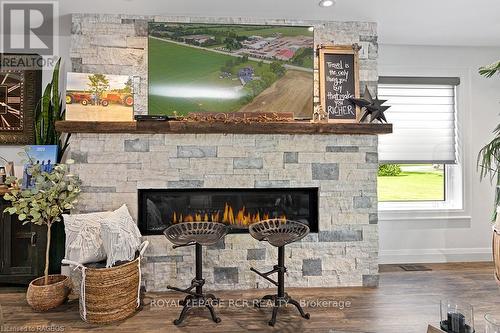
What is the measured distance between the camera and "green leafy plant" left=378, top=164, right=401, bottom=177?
12.9 ft

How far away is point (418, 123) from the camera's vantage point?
12.6 feet

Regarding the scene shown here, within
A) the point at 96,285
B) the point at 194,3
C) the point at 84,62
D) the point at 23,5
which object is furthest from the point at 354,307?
the point at 23,5

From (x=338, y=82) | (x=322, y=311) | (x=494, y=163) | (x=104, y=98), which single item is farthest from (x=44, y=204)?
(x=494, y=163)

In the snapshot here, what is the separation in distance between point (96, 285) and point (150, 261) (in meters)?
0.66

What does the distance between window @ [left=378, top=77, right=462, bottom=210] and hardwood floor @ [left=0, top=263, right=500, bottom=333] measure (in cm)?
115

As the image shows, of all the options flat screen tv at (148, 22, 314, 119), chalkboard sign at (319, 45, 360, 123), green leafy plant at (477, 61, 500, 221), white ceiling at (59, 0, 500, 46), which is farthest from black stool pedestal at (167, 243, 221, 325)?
green leafy plant at (477, 61, 500, 221)

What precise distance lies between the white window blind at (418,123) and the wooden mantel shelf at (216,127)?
0.95 meters

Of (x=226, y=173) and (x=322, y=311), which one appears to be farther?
(x=226, y=173)

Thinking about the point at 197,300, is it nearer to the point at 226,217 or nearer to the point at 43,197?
the point at 226,217

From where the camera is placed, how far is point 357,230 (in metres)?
3.06

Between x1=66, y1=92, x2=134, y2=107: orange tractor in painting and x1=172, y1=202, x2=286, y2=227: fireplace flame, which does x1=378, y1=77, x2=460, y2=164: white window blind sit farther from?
x1=66, y1=92, x2=134, y2=107: orange tractor in painting

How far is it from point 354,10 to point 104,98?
240 centimetres

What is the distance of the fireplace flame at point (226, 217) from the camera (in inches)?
121

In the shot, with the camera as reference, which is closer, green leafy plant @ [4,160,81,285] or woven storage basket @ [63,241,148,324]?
woven storage basket @ [63,241,148,324]
